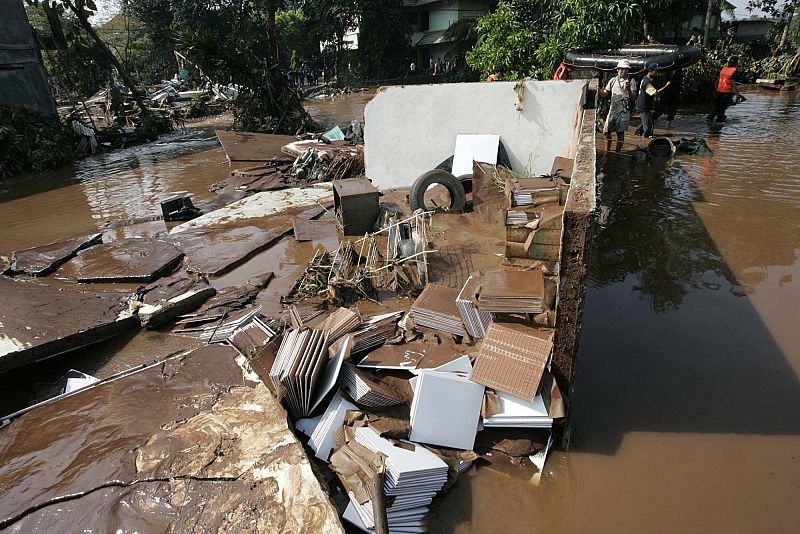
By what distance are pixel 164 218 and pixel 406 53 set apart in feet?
95.2

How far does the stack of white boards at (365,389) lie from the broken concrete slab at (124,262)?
4.02 metres

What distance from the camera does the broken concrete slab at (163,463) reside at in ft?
8.76

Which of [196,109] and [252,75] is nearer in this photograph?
[252,75]

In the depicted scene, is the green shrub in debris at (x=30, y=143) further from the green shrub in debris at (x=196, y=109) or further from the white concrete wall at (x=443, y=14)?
the white concrete wall at (x=443, y=14)

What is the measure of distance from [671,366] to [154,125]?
2053 cm

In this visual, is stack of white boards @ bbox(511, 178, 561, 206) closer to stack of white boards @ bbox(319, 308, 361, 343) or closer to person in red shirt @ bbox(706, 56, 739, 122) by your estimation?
stack of white boards @ bbox(319, 308, 361, 343)

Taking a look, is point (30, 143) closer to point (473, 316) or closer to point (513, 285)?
point (473, 316)

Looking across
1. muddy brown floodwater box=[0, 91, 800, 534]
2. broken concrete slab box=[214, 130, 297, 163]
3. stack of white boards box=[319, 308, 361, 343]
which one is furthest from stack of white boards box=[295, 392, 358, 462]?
broken concrete slab box=[214, 130, 297, 163]

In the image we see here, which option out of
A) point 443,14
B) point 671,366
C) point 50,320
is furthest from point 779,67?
point 50,320

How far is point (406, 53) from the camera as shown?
33469mm

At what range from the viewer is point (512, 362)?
138 inches

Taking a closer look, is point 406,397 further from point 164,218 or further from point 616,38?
point 616,38

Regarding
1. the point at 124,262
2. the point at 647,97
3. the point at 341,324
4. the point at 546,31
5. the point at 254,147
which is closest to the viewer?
the point at 341,324

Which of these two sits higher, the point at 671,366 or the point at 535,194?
the point at 535,194
